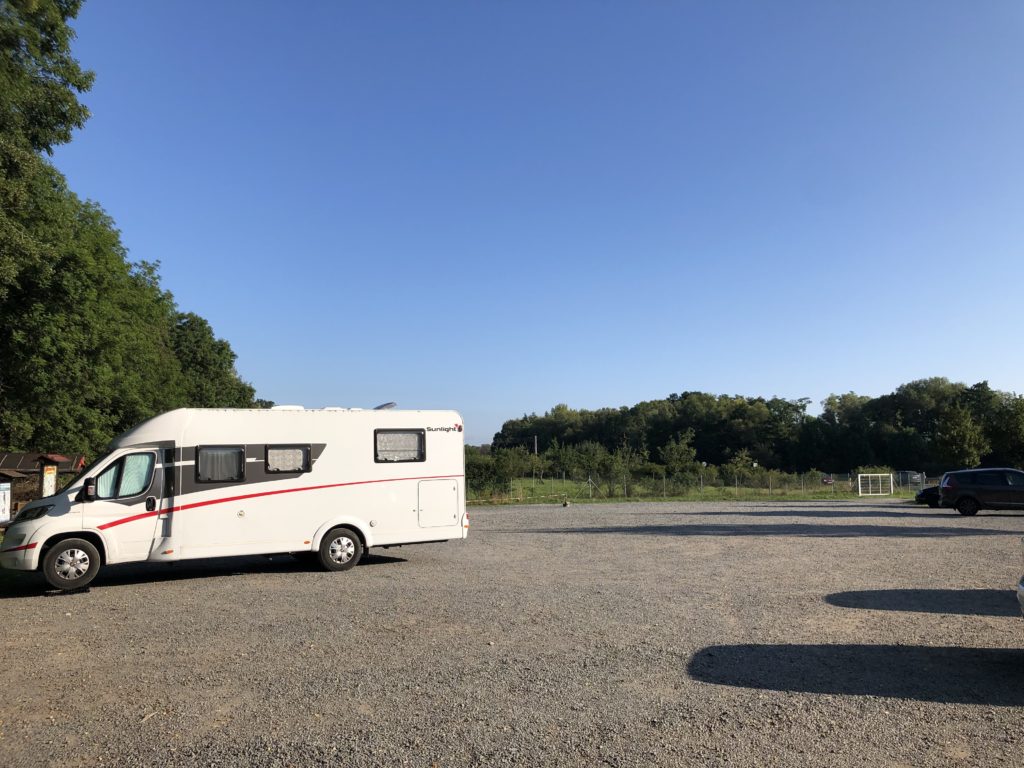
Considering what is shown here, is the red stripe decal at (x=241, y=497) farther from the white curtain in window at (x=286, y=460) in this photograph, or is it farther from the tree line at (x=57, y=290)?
the tree line at (x=57, y=290)

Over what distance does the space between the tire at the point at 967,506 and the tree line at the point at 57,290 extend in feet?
96.0

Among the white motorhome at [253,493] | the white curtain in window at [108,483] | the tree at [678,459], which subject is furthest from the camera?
the tree at [678,459]

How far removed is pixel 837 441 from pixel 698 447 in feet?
58.0

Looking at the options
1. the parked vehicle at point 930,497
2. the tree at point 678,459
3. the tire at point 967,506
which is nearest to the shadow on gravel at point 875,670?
the tire at point 967,506

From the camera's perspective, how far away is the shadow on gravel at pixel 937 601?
965 centimetres

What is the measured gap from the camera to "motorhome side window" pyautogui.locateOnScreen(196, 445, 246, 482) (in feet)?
42.3

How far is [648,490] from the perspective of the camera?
4656 centimetres

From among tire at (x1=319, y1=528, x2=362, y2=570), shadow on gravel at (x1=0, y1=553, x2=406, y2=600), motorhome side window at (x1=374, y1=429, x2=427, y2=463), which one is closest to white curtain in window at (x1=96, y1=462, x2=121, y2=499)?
shadow on gravel at (x1=0, y1=553, x2=406, y2=600)

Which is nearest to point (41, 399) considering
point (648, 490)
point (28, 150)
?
point (28, 150)

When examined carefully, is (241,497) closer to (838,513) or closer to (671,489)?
(838,513)

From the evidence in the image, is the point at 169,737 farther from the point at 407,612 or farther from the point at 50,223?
the point at 50,223

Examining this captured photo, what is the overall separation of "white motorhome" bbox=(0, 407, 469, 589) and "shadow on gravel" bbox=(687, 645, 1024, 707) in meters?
7.84

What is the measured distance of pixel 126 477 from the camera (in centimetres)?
1236

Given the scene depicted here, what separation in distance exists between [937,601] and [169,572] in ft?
41.7
